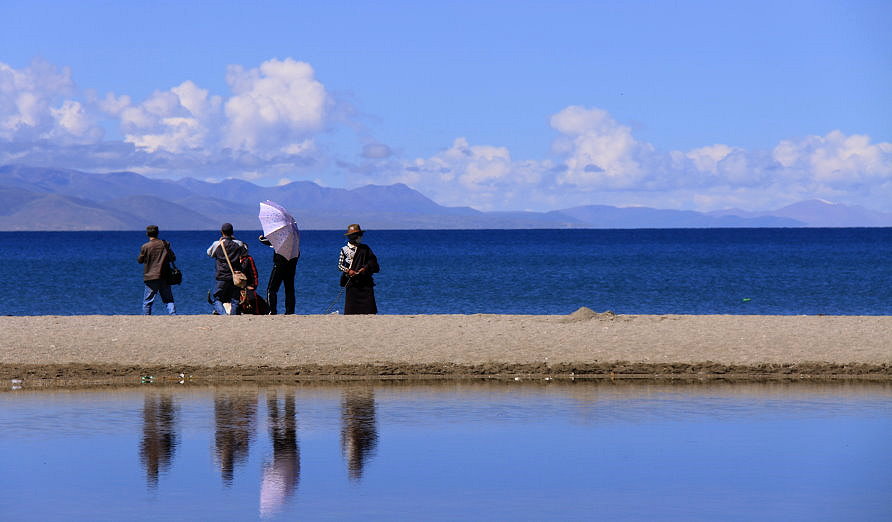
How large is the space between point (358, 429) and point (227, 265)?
8386 mm

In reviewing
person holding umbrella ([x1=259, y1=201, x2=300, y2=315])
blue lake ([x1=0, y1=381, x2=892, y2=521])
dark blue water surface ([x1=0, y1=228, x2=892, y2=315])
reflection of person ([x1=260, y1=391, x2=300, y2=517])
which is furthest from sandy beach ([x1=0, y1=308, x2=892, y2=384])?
dark blue water surface ([x1=0, y1=228, x2=892, y2=315])

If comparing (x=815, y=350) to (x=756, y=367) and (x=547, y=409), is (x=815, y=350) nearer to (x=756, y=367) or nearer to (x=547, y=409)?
(x=756, y=367)

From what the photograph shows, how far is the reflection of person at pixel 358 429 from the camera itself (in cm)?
947

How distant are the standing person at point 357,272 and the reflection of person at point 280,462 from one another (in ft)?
20.5

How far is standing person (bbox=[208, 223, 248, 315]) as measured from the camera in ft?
60.9

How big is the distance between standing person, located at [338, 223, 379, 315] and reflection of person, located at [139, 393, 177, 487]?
19.3 ft

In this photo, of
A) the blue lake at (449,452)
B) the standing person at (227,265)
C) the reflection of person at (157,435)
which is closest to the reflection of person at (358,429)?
the blue lake at (449,452)

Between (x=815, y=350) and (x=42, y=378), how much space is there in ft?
30.8

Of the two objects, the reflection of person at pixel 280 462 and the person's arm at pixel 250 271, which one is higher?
the person's arm at pixel 250 271

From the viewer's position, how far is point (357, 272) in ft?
61.8

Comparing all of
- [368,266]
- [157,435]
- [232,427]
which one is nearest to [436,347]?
[368,266]

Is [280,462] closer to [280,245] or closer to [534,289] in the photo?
[280,245]

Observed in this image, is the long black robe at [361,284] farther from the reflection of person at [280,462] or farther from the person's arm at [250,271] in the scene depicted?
the reflection of person at [280,462]

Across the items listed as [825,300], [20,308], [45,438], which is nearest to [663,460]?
[45,438]
